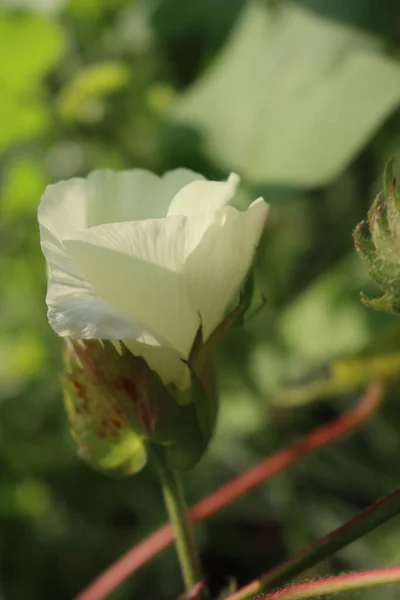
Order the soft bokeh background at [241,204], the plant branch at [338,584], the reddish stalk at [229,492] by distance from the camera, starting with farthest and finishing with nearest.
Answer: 1. the soft bokeh background at [241,204]
2. the reddish stalk at [229,492]
3. the plant branch at [338,584]

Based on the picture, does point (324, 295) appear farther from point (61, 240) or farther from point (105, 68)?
point (61, 240)

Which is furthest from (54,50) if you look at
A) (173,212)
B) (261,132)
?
(173,212)

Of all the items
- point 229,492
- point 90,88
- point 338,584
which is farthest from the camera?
point 90,88

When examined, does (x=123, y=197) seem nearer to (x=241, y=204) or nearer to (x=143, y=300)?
(x=143, y=300)

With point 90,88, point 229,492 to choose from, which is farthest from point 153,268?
point 90,88

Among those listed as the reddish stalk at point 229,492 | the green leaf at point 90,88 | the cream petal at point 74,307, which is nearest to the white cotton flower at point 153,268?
the cream petal at point 74,307

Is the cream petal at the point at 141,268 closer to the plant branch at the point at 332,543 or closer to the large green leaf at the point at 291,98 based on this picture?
the plant branch at the point at 332,543

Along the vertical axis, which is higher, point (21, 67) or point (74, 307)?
point (74, 307)
